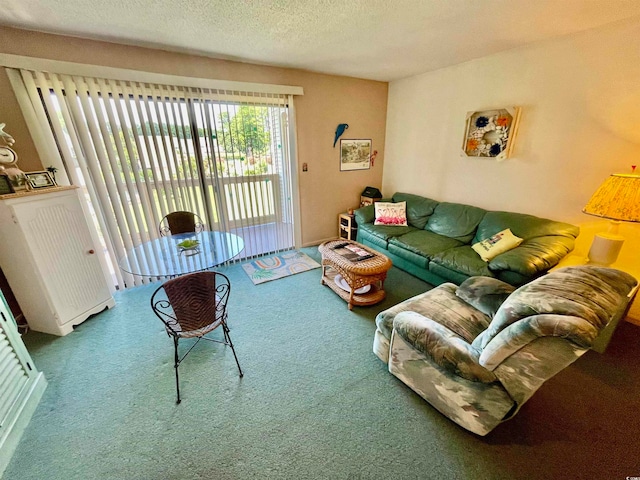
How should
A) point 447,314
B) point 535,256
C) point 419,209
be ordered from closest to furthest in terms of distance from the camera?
point 447,314
point 535,256
point 419,209

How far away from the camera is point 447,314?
1.81 m

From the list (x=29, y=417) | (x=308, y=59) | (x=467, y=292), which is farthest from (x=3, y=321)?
(x=308, y=59)

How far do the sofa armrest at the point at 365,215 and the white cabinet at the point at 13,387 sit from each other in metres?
3.47

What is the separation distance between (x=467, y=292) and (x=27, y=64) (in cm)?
396

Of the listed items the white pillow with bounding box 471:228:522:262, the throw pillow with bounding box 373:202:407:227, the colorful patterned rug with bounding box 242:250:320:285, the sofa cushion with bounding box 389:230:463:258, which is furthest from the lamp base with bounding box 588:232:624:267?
the colorful patterned rug with bounding box 242:250:320:285

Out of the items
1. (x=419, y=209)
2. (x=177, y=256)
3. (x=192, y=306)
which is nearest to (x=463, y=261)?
(x=419, y=209)

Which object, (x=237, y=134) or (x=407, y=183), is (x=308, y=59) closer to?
(x=237, y=134)

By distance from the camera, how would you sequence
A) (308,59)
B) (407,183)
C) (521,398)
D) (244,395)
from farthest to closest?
(407,183), (308,59), (244,395), (521,398)

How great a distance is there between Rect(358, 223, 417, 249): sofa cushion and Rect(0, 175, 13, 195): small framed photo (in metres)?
3.49

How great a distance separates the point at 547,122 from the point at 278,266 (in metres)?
3.40

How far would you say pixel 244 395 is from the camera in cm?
170

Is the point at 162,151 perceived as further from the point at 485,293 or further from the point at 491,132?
the point at 491,132

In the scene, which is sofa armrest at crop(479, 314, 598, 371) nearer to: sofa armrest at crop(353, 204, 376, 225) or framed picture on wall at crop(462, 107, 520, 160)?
framed picture on wall at crop(462, 107, 520, 160)

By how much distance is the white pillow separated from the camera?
2.50 metres
